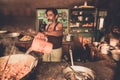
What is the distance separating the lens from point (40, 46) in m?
3.81

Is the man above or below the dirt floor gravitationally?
above

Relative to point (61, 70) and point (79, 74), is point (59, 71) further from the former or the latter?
point (79, 74)

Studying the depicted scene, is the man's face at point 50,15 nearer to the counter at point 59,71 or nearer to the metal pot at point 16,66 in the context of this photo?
→ the counter at point 59,71

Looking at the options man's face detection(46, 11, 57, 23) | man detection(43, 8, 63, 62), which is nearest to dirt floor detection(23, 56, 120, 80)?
man detection(43, 8, 63, 62)

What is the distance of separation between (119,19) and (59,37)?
153 inches

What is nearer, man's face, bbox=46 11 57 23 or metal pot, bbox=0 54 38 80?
A: metal pot, bbox=0 54 38 80

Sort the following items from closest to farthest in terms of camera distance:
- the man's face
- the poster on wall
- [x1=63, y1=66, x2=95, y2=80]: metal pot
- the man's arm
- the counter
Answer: [x1=63, y1=66, x2=95, y2=80]: metal pot, the counter, the man's face, the man's arm, the poster on wall

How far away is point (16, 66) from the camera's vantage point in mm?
3461

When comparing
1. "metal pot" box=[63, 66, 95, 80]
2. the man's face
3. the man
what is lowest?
"metal pot" box=[63, 66, 95, 80]

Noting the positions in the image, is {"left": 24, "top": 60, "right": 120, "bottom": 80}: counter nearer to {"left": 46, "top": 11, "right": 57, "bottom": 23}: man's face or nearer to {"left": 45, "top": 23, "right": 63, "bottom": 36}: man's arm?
{"left": 45, "top": 23, "right": 63, "bottom": 36}: man's arm

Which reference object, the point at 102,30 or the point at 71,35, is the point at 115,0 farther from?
the point at 71,35

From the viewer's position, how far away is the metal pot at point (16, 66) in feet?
10.3

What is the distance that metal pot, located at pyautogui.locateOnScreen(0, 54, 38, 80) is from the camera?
10.3 feet

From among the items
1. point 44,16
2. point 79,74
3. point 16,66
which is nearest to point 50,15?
point 16,66
